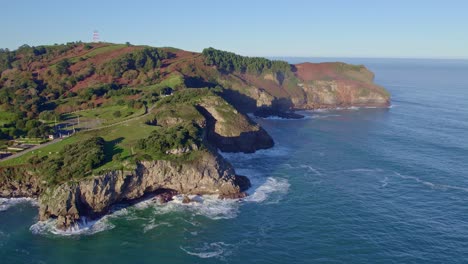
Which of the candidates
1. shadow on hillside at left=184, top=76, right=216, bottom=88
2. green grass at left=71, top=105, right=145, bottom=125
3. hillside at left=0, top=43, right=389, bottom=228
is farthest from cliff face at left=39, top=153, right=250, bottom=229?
shadow on hillside at left=184, top=76, right=216, bottom=88

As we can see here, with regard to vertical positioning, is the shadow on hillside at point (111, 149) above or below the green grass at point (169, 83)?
below

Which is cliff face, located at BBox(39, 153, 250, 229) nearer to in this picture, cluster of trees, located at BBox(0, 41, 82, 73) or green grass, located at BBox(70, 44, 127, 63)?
green grass, located at BBox(70, 44, 127, 63)

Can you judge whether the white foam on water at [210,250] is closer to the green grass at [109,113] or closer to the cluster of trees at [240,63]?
the green grass at [109,113]

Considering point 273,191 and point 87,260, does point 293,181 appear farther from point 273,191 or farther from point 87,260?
point 87,260

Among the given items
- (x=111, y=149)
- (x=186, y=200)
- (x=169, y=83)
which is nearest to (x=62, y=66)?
(x=169, y=83)

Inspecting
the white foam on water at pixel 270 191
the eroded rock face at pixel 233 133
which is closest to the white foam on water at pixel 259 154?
the eroded rock face at pixel 233 133

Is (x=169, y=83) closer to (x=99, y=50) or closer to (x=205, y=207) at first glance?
(x=99, y=50)
